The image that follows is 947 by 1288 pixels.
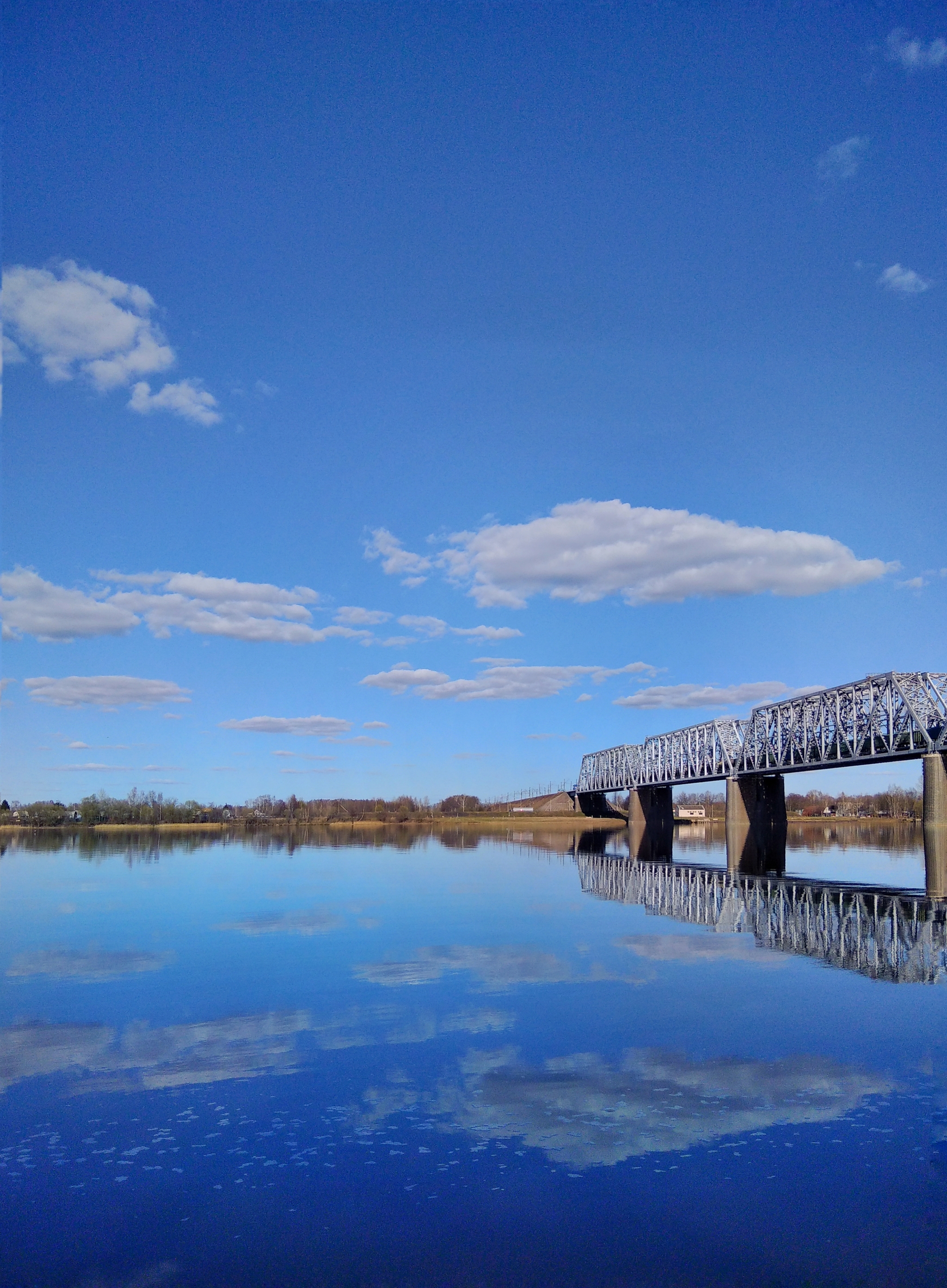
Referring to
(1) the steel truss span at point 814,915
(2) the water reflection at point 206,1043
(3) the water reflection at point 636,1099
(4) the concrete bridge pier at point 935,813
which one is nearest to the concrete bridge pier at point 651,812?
(4) the concrete bridge pier at point 935,813

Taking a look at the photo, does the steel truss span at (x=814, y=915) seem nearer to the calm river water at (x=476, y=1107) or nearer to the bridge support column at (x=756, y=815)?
the calm river water at (x=476, y=1107)

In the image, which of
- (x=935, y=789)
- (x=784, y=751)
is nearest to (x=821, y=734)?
(x=784, y=751)

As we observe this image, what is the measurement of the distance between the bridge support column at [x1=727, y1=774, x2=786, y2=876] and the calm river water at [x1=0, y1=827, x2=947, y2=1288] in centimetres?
5044

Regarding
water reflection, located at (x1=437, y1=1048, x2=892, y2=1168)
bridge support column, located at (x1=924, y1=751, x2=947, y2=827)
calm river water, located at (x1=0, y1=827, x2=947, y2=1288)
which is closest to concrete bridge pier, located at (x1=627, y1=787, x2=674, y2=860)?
bridge support column, located at (x1=924, y1=751, x2=947, y2=827)

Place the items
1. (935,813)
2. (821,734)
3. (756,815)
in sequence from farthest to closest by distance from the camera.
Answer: (756,815) < (821,734) < (935,813)

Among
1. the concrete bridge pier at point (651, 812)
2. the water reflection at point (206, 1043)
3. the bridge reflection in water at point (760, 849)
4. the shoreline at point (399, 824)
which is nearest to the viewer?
the water reflection at point (206, 1043)

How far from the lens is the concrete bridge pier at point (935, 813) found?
53.6 m

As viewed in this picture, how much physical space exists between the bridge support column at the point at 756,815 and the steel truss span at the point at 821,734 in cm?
132

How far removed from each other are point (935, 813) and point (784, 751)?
89.8ft

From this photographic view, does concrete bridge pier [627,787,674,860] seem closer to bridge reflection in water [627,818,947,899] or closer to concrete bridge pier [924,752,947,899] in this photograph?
bridge reflection in water [627,818,947,899]

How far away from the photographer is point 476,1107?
1261 cm

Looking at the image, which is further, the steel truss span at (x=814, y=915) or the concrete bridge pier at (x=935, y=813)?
the concrete bridge pier at (x=935, y=813)

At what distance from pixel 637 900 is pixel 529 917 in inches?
305

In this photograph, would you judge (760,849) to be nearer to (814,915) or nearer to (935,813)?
(935,813)
